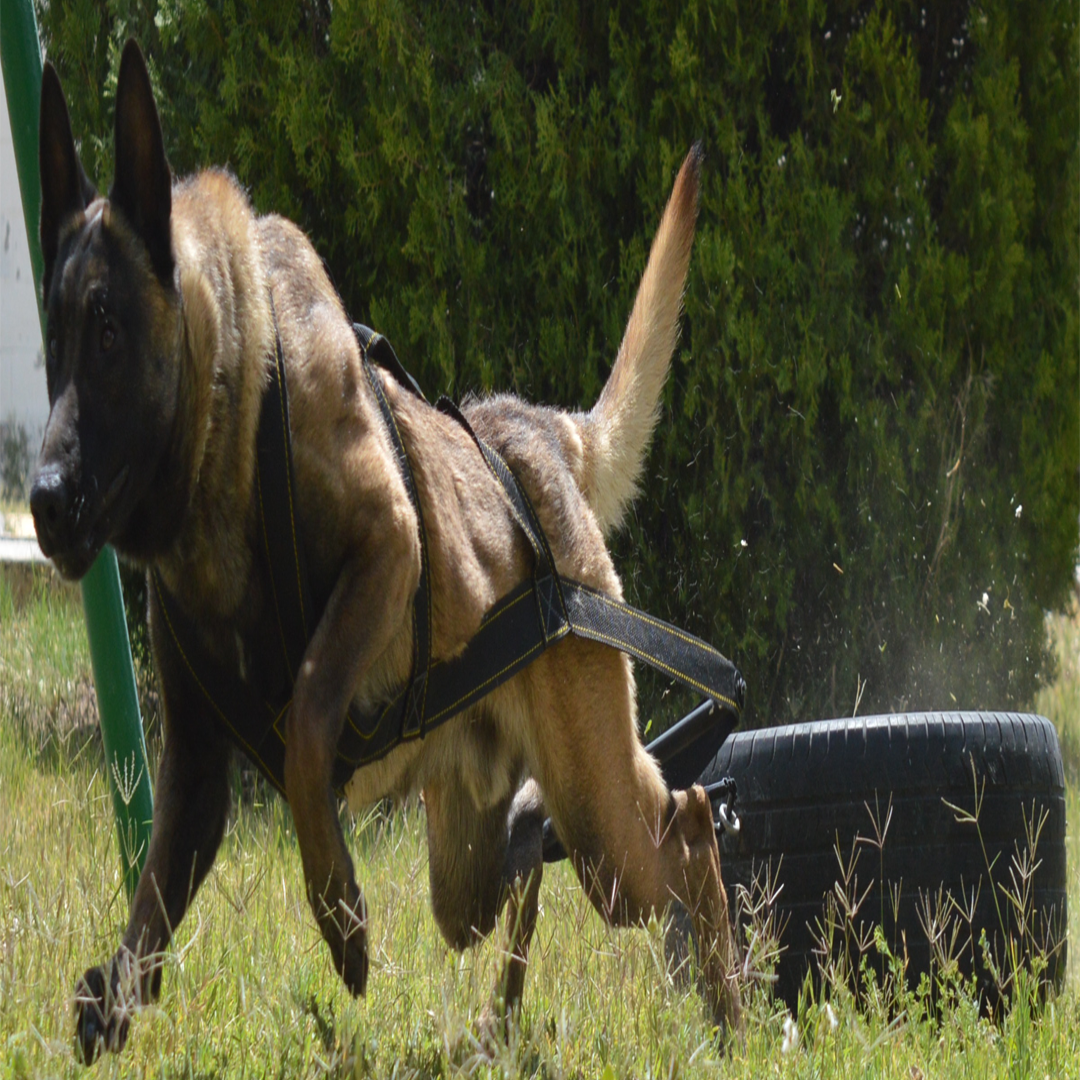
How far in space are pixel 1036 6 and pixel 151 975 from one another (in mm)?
5520

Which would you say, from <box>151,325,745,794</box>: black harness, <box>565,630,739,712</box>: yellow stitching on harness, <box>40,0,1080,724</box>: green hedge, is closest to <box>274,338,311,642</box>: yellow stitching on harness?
<box>151,325,745,794</box>: black harness

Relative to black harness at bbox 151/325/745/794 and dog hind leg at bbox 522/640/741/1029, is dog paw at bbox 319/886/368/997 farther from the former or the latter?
dog hind leg at bbox 522/640/741/1029

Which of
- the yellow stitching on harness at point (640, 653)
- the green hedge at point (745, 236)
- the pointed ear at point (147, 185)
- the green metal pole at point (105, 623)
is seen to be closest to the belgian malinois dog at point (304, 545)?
the pointed ear at point (147, 185)

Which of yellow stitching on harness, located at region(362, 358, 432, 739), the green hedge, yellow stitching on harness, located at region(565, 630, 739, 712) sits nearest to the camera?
yellow stitching on harness, located at region(362, 358, 432, 739)

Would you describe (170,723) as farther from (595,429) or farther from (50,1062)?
(595,429)


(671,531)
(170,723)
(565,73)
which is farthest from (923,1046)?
(565,73)

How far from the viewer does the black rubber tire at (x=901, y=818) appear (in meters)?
3.37

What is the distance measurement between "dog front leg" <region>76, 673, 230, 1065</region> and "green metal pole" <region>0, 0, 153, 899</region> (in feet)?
1.45

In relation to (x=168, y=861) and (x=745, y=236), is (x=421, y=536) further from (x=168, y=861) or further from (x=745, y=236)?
(x=745, y=236)

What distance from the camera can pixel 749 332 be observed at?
17.5 ft

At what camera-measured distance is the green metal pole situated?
3.07 meters

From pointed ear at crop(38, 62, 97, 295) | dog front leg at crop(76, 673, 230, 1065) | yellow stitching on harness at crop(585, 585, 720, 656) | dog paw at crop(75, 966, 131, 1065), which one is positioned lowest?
dog paw at crop(75, 966, 131, 1065)

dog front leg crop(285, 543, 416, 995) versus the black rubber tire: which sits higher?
dog front leg crop(285, 543, 416, 995)

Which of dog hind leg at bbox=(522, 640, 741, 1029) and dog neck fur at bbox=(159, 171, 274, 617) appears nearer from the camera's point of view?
dog neck fur at bbox=(159, 171, 274, 617)
